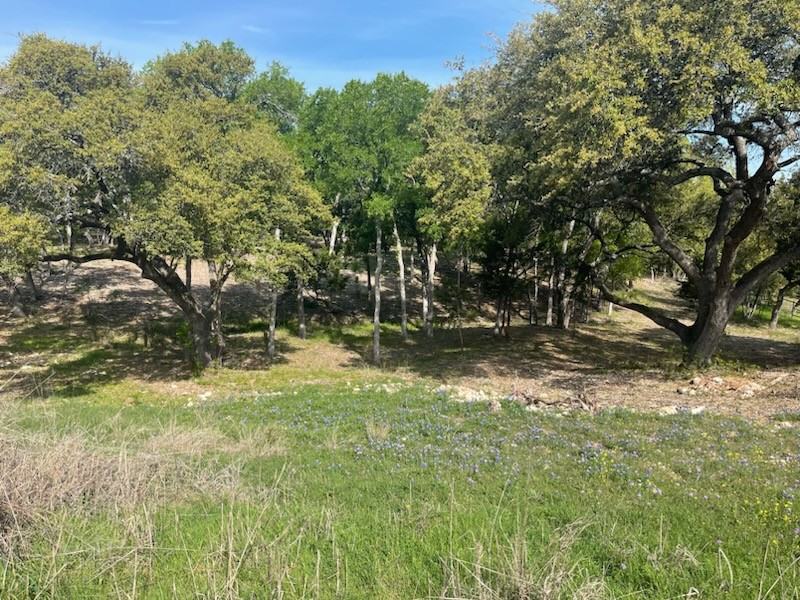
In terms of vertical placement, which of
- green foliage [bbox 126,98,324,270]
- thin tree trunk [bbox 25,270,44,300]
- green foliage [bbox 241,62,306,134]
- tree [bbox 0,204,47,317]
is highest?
green foliage [bbox 241,62,306,134]

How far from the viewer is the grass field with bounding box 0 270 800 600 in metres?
4.55

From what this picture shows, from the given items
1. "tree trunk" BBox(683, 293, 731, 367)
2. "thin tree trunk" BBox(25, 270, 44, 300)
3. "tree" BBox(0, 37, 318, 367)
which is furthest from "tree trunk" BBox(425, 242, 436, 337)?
"thin tree trunk" BBox(25, 270, 44, 300)

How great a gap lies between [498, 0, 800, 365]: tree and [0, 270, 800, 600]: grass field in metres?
5.42

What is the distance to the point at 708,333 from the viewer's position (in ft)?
50.9

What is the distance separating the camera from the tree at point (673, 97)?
1128cm

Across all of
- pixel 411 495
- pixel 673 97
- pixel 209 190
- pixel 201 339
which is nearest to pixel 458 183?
pixel 673 97

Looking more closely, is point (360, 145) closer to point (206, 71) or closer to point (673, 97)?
point (673, 97)

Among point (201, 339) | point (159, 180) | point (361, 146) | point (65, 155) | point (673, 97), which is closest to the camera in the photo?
point (673, 97)

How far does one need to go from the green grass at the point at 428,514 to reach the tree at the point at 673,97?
271 inches

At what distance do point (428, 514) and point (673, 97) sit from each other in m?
11.7

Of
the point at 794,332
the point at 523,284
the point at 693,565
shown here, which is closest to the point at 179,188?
the point at 693,565

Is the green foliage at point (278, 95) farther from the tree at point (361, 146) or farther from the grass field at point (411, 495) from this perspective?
the grass field at point (411, 495)

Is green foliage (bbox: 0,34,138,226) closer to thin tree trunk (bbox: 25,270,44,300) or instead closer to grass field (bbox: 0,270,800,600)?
grass field (bbox: 0,270,800,600)

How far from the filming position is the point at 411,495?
6473 mm
